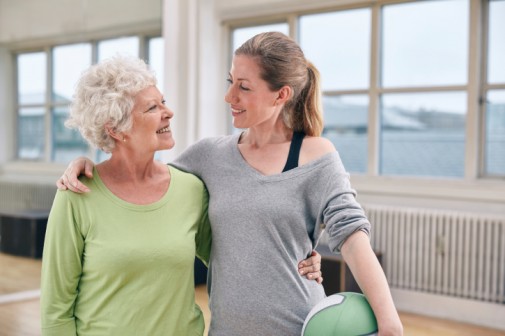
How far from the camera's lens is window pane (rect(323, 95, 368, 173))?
543 centimetres

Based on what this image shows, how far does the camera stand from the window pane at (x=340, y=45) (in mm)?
5410

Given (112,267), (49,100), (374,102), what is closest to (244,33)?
(374,102)

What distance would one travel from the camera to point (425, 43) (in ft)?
16.8

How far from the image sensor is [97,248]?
155 cm

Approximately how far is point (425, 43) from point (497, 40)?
0.58 metres

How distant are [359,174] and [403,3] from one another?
153 centimetres

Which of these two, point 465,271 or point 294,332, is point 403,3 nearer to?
point 465,271

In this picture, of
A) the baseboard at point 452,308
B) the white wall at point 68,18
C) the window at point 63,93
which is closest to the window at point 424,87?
the baseboard at point 452,308

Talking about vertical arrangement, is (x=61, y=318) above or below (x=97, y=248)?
below

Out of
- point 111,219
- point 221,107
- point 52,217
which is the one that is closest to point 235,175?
point 111,219

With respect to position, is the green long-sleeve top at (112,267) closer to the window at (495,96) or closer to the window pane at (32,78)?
the window pane at (32,78)

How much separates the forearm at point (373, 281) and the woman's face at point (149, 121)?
61cm

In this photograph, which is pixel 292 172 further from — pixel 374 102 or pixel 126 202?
pixel 374 102

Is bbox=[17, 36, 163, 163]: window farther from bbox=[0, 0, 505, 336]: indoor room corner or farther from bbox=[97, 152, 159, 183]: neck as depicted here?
bbox=[97, 152, 159, 183]: neck
